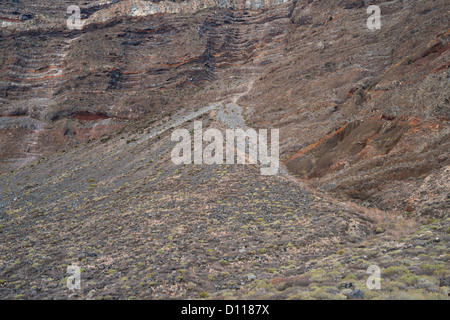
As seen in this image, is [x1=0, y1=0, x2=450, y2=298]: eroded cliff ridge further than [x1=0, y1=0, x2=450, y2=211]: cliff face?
No

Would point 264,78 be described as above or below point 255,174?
above

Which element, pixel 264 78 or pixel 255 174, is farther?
pixel 264 78

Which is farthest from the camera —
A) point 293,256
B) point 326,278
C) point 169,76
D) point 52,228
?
point 169,76

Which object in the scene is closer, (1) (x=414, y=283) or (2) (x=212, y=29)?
(1) (x=414, y=283)

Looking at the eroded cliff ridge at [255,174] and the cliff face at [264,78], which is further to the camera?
the cliff face at [264,78]

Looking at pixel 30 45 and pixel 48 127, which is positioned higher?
pixel 30 45

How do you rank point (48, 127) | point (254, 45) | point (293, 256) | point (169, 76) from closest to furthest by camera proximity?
point (293, 256) → point (48, 127) → point (169, 76) → point (254, 45)

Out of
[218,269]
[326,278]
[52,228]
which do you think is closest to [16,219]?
[52,228]
